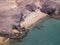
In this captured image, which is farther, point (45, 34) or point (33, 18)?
point (33, 18)

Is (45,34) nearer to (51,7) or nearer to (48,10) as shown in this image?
(48,10)

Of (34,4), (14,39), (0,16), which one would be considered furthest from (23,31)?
(34,4)

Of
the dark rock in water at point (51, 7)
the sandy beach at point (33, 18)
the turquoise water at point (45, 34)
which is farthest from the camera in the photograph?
the dark rock in water at point (51, 7)

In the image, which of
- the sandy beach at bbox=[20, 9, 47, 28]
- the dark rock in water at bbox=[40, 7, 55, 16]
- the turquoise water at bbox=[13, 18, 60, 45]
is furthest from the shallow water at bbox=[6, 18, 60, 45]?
the dark rock in water at bbox=[40, 7, 55, 16]

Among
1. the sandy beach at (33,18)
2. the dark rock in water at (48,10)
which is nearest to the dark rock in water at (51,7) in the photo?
the dark rock in water at (48,10)

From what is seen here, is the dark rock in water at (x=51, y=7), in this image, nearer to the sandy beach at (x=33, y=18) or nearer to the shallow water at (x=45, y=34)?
the sandy beach at (x=33, y=18)

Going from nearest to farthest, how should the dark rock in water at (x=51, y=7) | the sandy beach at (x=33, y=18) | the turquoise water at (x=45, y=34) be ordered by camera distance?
the turquoise water at (x=45, y=34), the sandy beach at (x=33, y=18), the dark rock in water at (x=51, y=7)

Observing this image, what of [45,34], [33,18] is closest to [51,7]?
[33,18]

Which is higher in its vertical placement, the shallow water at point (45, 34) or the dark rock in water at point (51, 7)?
the dark rock in water at point (51, 7)

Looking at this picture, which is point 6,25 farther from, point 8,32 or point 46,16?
point 46,16
